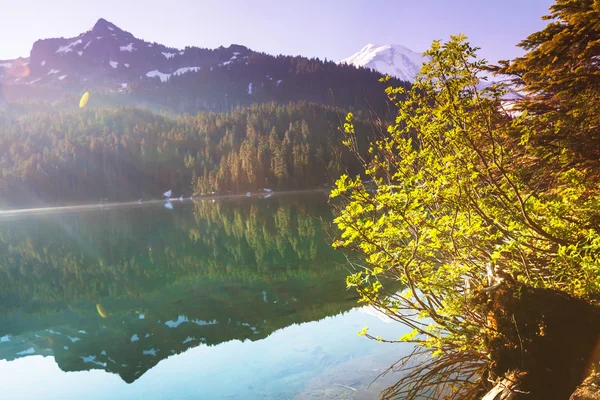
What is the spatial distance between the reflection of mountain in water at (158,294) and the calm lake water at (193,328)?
0.07 m

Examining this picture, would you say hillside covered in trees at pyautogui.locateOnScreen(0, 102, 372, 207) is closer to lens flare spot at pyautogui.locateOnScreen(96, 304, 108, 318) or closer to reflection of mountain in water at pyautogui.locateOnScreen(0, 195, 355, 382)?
reflection of mountain in water at pyautogui.locateOnScreen(0, 195, 355, 382)

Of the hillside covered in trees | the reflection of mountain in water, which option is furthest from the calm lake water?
the hillside covered in trees

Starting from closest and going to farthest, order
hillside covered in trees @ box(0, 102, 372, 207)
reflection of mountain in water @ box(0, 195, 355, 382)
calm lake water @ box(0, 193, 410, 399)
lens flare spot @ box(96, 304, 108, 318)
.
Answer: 1. calm lake water @ box(0, 193, 410, 399)
2. reflection of mountain in water @ box(0, 195, 355, 382)
3. lens flare spot @ box(96, 304, 108, 318)
4. hillside covered in trees @ box(0, 102, 372, 207)

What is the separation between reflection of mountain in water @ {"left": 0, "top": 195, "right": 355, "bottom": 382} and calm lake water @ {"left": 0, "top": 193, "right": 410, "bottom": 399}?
7cm

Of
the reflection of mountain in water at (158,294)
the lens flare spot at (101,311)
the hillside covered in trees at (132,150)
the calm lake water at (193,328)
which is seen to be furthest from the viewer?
the hillside covered in trees at (132,150)

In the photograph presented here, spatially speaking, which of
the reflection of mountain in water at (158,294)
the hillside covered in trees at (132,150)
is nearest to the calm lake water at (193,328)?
the reflection of mountain in water at (158,294)

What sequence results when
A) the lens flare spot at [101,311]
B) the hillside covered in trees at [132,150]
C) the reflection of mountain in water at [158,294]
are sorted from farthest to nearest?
1. the hillside covered in trees at [132,150]
2. the lens flare spot at [101,311]
3. the reflection of mountain in water at [158,294]

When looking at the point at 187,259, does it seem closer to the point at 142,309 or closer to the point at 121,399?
the point at 142,309

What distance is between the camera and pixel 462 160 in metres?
5.23

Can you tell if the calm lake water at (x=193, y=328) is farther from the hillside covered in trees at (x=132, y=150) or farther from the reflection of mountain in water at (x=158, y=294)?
the hillside covered in trees at (x=132, y=150)

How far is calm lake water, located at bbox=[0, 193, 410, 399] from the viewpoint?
889 centimetres

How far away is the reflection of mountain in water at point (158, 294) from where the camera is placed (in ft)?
40.5

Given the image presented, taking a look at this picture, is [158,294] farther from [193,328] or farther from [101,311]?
[193,328]

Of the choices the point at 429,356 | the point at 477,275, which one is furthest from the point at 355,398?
the point at 477,275
